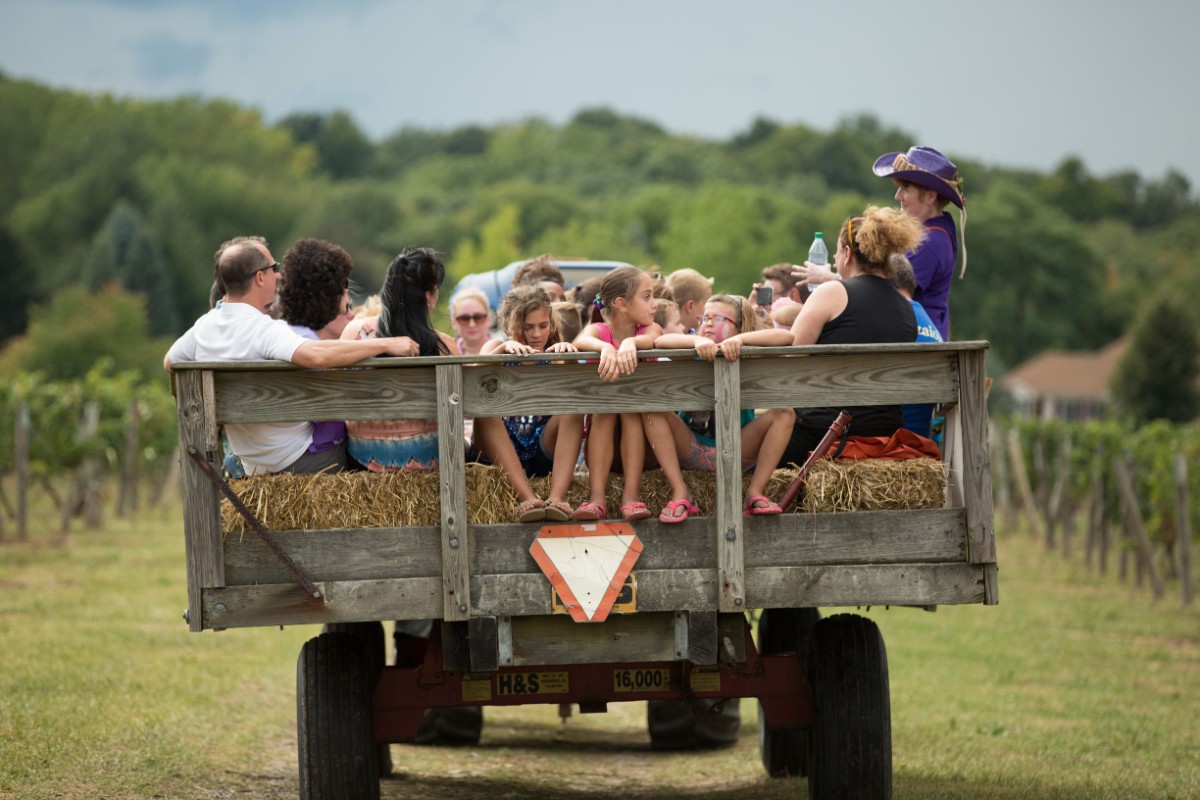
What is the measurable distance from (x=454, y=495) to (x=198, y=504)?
2.99 feet

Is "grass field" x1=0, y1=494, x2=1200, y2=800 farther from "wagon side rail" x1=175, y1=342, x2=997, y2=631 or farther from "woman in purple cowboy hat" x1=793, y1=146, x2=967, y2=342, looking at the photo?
"woman in purple cowboy hat" x1=793, y1=146, x2=967, y2=342

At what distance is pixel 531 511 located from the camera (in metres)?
5.73

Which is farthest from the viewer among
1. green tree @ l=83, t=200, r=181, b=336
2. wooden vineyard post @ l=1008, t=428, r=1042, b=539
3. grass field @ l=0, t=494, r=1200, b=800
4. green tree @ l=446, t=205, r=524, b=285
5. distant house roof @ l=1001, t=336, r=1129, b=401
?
green tree @ l=446, t=205, r=524, b=285

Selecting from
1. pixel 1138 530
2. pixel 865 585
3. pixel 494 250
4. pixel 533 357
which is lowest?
pixel 1138 530

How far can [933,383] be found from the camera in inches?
231

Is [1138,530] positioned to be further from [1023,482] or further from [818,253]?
[818,253]

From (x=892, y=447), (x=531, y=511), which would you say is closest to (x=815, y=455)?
(x=892, y=447)

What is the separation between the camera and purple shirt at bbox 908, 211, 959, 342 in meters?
7.45

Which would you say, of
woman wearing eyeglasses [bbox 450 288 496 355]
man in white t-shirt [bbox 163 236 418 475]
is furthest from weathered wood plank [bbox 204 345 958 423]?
woman wearing eyeglasses [bbox 450 288 496 355]

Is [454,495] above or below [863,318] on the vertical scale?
below

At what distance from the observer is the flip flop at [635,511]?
5.76 metres

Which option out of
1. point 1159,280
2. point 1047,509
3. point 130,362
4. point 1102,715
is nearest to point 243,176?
point 130,362

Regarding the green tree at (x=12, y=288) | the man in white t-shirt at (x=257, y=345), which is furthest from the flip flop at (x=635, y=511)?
the green tree at (x=12, y=288)

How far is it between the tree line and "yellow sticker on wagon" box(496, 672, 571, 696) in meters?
54.7
